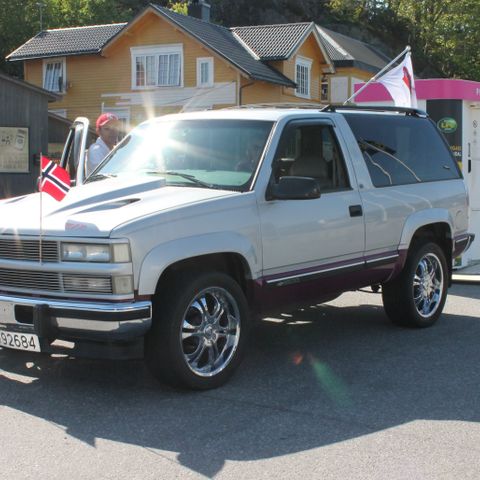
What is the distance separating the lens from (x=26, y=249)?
506 cm

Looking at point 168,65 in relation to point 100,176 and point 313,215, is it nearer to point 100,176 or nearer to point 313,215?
point 100,176

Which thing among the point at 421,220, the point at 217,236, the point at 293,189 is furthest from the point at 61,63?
the point at 217,236

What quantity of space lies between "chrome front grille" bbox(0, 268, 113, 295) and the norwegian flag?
681mm

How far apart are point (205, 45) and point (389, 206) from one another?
28.0m

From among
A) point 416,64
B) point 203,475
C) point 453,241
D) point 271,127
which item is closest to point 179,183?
point 271,127

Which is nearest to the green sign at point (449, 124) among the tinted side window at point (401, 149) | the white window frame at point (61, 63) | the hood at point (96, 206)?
the tinted side window at point (401, 149)

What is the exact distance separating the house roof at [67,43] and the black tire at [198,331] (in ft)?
107

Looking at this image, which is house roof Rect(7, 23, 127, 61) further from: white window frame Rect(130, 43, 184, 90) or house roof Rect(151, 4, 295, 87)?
house roof Rect(151, 4, 295, 87)

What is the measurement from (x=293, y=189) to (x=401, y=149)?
2.19 metres

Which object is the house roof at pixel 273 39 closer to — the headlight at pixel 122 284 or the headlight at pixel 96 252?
the headlight at pixel 96 252

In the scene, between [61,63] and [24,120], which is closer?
[24,120]

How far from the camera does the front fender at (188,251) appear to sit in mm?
4785

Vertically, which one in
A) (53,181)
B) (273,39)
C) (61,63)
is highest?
(273,39)

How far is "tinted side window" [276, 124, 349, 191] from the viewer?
6047mm
